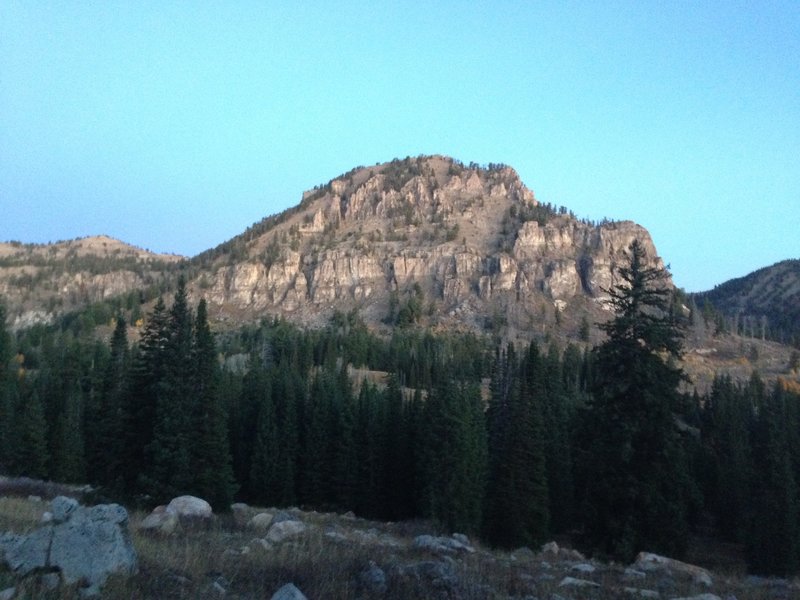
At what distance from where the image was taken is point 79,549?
7.90 m

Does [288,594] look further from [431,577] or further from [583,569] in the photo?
[583,569]

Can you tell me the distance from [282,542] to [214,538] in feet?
4.74

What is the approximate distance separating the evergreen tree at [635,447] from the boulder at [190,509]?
12.7 meters

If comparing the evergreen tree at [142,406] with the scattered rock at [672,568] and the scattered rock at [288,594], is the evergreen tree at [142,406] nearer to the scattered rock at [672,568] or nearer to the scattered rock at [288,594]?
the scattered rock at [672,568]

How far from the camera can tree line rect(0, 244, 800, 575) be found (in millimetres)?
22906

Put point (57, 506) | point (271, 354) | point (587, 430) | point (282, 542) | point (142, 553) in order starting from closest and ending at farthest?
point (57, 506) < point (142, 553) < point (282, 542) < point (587, 430) < point (271, 354)

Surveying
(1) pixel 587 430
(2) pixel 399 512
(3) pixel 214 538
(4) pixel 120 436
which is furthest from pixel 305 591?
(2) pixel 399 512

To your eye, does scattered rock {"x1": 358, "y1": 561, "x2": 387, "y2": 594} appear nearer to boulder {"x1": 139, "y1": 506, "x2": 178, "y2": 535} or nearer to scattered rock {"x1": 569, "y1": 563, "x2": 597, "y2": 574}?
scattered rock {"x1": 569, "y1": 563, "x2": 597, "y2": 574}

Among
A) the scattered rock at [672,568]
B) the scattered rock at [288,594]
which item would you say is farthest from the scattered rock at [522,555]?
the scattered rock at [288,594]

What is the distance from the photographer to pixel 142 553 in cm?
976

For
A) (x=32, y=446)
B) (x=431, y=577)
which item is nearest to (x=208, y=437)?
(x=32, y=446)

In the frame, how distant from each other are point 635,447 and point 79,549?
19.1 m

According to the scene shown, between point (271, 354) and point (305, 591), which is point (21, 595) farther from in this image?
point (271, 354)

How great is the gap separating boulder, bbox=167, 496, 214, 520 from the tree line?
9.87 m
